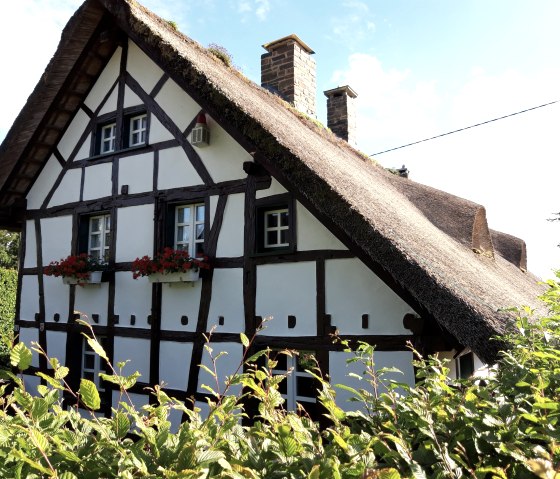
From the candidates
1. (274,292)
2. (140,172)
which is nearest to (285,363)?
(274,292)

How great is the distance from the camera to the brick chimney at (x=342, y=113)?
12.3 meters

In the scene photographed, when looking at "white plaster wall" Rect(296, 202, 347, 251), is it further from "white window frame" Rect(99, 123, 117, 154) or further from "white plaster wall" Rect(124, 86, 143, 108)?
"white window frame" Rect(99, 123, 117, 154)

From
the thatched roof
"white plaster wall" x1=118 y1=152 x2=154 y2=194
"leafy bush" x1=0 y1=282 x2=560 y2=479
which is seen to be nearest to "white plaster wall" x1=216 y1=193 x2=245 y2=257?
the thatched roof

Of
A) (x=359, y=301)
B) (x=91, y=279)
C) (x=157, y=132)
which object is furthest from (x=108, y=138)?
(x=359, y=301)

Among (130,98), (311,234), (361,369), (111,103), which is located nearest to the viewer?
(361,369)

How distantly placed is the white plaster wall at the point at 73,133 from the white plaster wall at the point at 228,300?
3.88 m

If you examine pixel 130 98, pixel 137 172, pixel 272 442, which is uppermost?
pixel 130 98

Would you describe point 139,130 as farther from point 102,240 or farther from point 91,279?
point 91,279

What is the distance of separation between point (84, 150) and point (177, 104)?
211 cm

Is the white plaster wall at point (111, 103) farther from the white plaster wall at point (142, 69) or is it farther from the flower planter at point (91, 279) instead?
the flower planter at point (91, 279)

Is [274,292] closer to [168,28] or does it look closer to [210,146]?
[210,146]

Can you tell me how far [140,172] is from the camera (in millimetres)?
6984

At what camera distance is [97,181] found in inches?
294

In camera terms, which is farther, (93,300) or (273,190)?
(93,300)
